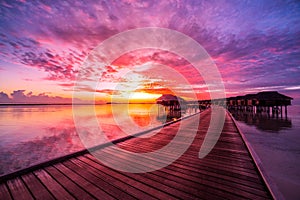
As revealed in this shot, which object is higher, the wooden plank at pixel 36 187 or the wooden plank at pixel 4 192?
the wooden plank at pixel 36 187

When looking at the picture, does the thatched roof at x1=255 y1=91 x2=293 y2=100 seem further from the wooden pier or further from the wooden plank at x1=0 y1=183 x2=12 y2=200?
the wooden plank at x1=0 y1=183 x2=12 y2=200

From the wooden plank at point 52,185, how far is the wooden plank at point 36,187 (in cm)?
7

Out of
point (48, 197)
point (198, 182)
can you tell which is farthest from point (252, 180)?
point (48, 197)

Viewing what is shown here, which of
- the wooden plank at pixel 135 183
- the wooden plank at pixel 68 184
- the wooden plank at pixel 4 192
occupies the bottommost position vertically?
the wooden plank at pixel 4 192

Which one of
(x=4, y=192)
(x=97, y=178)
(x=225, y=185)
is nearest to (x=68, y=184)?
(x=97, y=178)

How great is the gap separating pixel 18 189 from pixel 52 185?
0.61 meters

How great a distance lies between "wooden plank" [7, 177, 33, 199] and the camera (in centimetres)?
248

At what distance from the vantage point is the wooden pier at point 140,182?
2.47 meters

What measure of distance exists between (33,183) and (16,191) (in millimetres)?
273

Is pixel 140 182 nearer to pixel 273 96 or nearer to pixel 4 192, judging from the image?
pixel 4 192

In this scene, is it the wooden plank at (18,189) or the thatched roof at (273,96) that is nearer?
the wooden plank at (18,189)

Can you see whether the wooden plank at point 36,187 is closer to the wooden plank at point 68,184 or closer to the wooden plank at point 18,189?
the wooden plank at point 18,189

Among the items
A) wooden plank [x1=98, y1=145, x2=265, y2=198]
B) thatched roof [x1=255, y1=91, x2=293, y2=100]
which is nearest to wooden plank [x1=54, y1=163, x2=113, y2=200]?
wooden plank [x1=98, y1=145, x2=265, y2=198]

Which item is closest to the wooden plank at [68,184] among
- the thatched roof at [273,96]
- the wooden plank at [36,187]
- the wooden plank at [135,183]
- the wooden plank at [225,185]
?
the wooden plank at [36,187]
